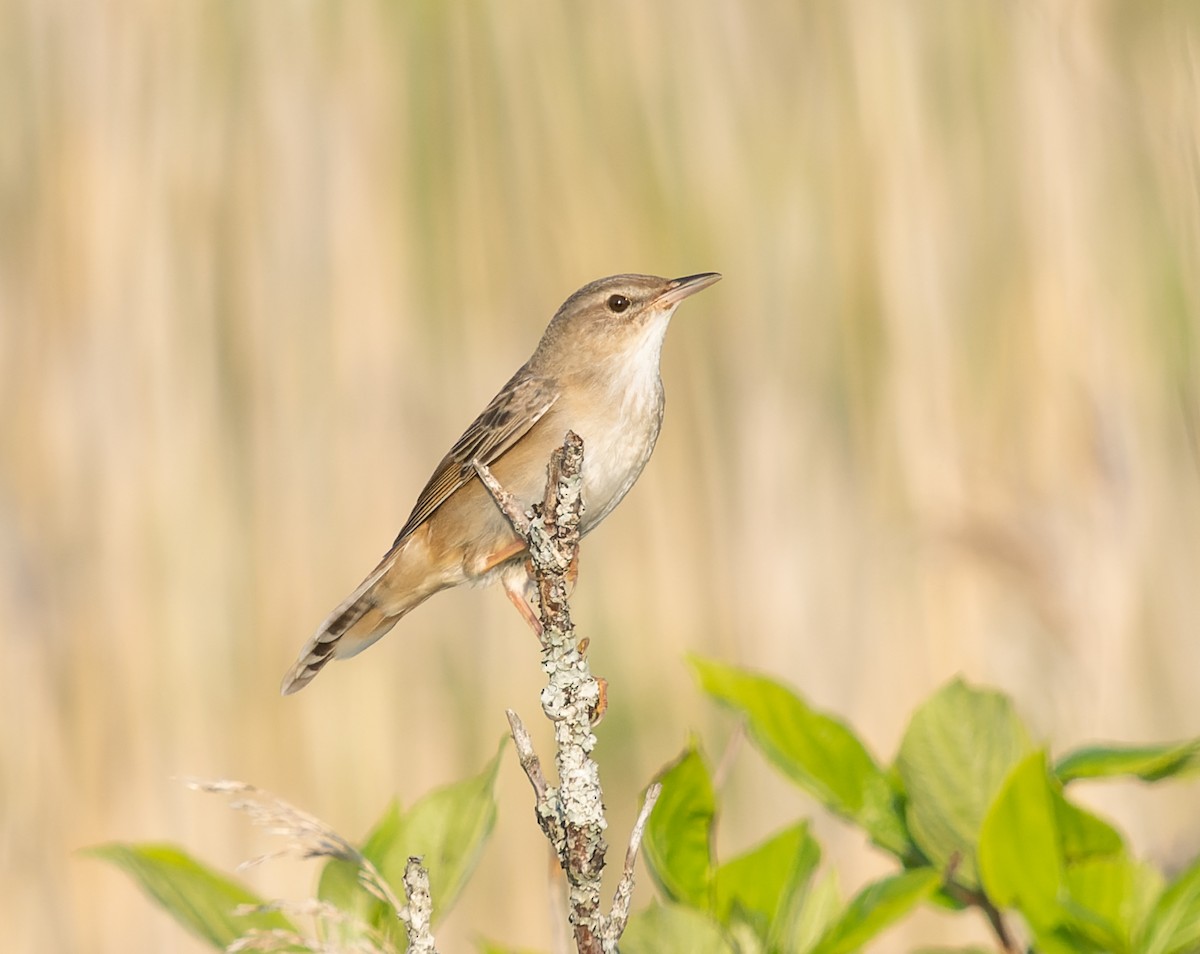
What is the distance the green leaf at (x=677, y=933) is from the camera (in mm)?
1272

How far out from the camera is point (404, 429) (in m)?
3.09

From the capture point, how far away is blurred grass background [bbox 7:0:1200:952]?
294 cm

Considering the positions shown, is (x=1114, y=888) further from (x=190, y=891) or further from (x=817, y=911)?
(x=190, y=891)

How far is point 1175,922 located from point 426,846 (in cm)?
74

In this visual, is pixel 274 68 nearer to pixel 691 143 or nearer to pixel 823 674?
pixel 691 143

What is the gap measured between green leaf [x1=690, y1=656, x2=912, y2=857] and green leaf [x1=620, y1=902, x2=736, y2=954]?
0.27 m

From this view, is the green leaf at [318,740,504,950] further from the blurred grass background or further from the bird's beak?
the bird's beak

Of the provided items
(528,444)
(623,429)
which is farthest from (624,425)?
(528,444)

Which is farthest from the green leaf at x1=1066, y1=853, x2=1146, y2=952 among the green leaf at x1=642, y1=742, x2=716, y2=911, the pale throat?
the pale throat

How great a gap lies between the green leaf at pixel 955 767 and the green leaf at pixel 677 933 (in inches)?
10.7

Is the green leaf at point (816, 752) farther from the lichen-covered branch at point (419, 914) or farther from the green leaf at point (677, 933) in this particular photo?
the lichen-covered branch at point (419, 914)

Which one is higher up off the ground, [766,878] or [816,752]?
[816,752]

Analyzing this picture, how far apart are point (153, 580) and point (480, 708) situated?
0.76 metres

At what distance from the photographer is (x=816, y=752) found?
1.52 meters
